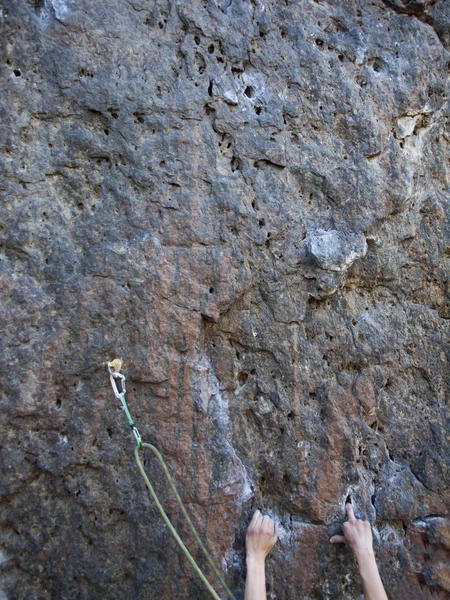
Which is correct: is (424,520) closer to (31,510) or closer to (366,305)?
(366,305)

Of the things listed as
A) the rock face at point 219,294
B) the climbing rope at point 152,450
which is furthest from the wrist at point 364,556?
the climbing rope at point 152,450

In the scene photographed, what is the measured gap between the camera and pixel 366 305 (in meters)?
2.65

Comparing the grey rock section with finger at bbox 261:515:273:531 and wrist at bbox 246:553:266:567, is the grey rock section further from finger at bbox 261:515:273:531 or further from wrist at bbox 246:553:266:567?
wrist at bbox 246:553:266:567

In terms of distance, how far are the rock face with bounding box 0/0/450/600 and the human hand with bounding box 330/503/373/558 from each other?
0.18 ft

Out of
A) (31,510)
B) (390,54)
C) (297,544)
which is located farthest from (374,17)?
(31,510)

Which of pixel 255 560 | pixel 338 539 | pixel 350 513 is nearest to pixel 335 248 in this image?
pixel 350 513

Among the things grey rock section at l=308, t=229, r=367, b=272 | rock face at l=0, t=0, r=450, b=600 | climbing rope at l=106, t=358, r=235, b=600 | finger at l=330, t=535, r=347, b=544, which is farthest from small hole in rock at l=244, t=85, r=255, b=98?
finger at l=330, t=535, r=347, b=544

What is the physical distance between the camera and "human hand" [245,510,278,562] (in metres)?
2.23

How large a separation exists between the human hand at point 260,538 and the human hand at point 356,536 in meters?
0.30

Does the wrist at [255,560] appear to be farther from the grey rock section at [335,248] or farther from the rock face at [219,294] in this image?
the grey rock section at [335,248]

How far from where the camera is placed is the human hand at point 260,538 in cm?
223

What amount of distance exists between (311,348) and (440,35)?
1.98m

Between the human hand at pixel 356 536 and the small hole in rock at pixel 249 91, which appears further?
the small hole in rock at pixel 249 91

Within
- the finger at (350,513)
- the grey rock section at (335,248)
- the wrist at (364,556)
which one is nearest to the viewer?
the wrist at (364,556)
